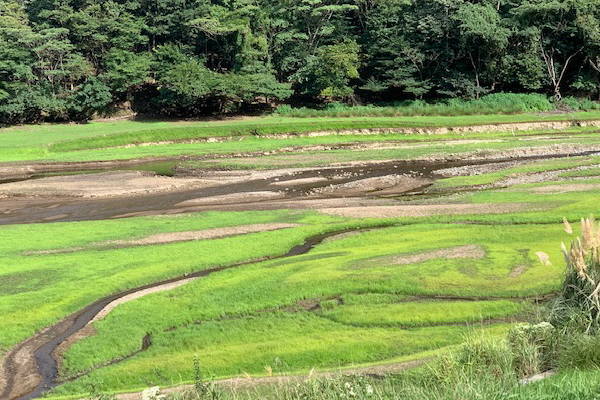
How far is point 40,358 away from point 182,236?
12585mm

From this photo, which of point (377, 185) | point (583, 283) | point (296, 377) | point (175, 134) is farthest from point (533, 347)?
point (175, 134)

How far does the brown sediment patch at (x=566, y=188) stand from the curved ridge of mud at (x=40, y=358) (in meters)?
24.5

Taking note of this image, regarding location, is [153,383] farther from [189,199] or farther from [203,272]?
[189,199]

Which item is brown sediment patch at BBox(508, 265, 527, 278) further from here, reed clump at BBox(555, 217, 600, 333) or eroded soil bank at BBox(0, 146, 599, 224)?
eroded soil bank at BBox(0, 146, 599, 224)

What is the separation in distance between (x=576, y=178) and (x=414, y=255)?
22.1m

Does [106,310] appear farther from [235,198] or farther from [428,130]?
[428,130]

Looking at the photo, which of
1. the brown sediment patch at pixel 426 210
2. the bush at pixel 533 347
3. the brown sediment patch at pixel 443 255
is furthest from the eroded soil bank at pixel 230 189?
the bush at pixel 533 347

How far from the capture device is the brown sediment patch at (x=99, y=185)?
Answer: 139ft

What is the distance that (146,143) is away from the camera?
68000 mm

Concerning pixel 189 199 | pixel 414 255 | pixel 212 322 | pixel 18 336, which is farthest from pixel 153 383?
pixel 189 199

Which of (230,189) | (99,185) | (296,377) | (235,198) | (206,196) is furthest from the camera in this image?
(99,185)

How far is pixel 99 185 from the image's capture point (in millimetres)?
44312

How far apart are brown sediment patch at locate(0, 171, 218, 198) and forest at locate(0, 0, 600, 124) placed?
3260cm

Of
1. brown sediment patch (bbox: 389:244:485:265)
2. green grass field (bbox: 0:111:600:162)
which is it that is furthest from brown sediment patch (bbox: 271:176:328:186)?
brown sediment patch (bbox: 389:244:485:265)
